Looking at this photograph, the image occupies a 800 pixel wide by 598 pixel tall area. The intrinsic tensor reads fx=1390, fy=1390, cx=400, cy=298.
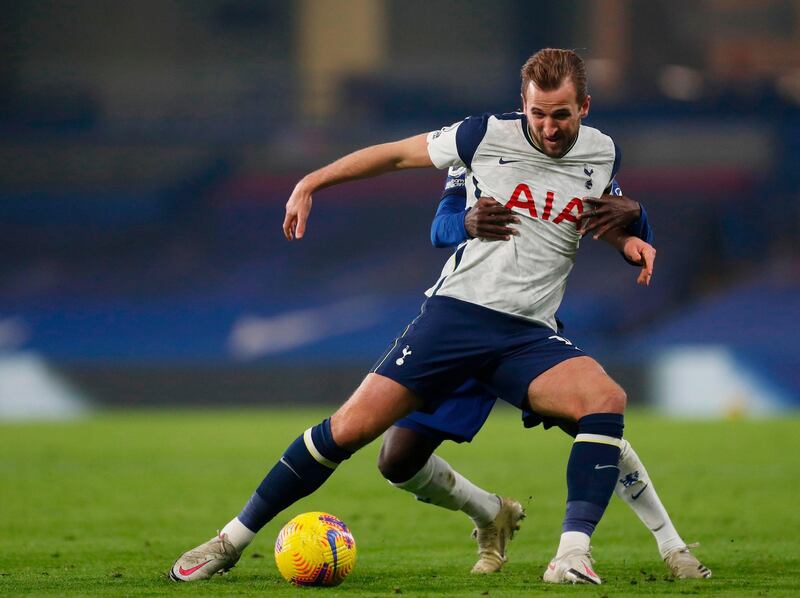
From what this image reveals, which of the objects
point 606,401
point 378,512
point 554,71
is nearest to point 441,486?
point 606,401

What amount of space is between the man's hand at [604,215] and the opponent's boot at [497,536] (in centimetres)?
139

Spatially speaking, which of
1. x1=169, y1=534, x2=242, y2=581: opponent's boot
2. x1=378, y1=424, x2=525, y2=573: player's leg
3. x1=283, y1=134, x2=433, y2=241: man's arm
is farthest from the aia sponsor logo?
x1=169, y1=534, x2=242, y2=581: opponent's boot

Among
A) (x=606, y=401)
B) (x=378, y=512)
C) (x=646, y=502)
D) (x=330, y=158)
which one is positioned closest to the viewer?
(x=606, y=401)

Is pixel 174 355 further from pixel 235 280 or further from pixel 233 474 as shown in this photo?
pixel 233 474

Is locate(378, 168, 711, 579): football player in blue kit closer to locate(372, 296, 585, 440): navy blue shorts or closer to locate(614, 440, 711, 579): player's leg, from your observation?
locate(614, 440, 711, 579): player's leg

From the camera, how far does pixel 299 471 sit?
5312mm

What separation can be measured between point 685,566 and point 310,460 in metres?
1.52

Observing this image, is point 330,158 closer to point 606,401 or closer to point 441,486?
point 441,486

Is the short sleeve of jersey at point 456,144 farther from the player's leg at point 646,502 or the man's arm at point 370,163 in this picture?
the player's leg at point 646,502

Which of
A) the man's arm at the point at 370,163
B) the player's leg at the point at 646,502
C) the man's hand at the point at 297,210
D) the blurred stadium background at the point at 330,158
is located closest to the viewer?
the man's hand at the point at 297,210

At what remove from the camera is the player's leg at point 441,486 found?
5.70 m

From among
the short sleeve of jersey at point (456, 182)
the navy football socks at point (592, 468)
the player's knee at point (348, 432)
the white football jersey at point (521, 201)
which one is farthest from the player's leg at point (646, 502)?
the short sleeve of jersey at point (456, 182)

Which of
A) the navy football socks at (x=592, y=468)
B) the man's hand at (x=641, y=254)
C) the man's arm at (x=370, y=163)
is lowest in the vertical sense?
the navy football socks at (x=592, y=468)

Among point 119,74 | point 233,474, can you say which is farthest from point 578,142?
point 119,74
